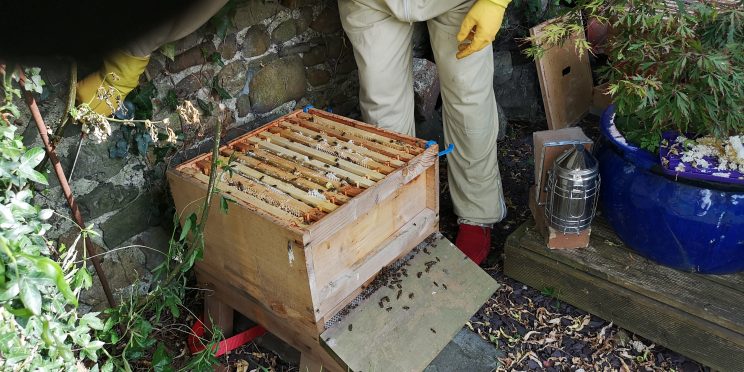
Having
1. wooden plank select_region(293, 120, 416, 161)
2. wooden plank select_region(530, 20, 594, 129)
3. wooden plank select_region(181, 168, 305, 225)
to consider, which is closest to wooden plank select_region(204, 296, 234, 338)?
wooden plank select_region(181, 168, 305, 225)

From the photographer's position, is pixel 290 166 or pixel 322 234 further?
pixel 290 166

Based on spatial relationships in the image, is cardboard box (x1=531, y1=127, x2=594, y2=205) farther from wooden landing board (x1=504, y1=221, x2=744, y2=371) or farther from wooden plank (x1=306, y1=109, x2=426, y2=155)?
wooden plank (x1=306, y1=109, x2=426, y2=155)

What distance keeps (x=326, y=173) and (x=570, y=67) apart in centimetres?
227

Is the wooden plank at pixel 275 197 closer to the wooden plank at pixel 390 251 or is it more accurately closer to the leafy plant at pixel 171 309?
the leafy plant at pixel 171 309

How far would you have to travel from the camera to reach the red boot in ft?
8.55

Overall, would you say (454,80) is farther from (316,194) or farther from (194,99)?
(194,99)

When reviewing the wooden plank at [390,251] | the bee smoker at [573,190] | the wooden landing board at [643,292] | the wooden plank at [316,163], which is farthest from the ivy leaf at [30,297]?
the wooden landing board at [643,292]

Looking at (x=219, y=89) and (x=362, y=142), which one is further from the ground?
(x=219, y=89)

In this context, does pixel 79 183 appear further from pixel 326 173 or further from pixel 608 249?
pixel 608 249

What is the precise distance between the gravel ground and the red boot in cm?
7

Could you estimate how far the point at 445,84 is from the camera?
244 centimetres

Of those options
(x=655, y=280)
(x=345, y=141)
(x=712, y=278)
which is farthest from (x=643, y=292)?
(x=345, y=141)

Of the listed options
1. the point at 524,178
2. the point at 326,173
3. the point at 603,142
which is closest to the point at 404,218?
the point at 326,173

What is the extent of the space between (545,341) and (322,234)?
3.66 feet
